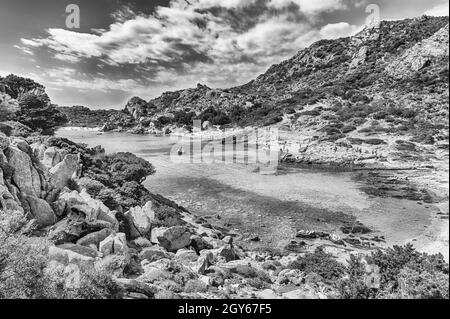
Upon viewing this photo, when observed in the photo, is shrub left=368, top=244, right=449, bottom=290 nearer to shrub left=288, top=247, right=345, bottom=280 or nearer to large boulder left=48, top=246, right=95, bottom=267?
shrub left=288, top=247, right=345, bottom=280

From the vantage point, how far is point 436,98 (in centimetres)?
4225

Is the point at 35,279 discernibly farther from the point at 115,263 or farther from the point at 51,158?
the point at 51,158

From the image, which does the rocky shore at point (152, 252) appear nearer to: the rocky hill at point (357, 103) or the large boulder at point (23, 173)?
the large boulder at point (23, 173)

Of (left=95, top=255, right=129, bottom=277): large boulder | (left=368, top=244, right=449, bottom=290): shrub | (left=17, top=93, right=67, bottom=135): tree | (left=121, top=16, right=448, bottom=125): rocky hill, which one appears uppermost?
(left=121, top=16, right=448, bottom=125): rocky hill

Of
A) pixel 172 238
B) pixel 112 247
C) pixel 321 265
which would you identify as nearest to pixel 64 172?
pixel 172 238

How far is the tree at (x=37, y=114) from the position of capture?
38.7m

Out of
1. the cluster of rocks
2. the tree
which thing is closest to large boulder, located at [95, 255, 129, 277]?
the cluster of rocks

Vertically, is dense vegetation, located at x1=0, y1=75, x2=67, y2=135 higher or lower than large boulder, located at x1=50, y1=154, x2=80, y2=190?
higher

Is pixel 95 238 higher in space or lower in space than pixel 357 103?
lower

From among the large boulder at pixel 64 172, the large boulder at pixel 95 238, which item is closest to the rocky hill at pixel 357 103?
the large boulder at pixel 95 238

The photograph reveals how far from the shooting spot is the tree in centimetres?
3872

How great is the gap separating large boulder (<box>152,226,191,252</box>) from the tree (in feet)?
103

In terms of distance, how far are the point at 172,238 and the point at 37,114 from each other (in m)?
36.3

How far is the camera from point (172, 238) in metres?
13.9
